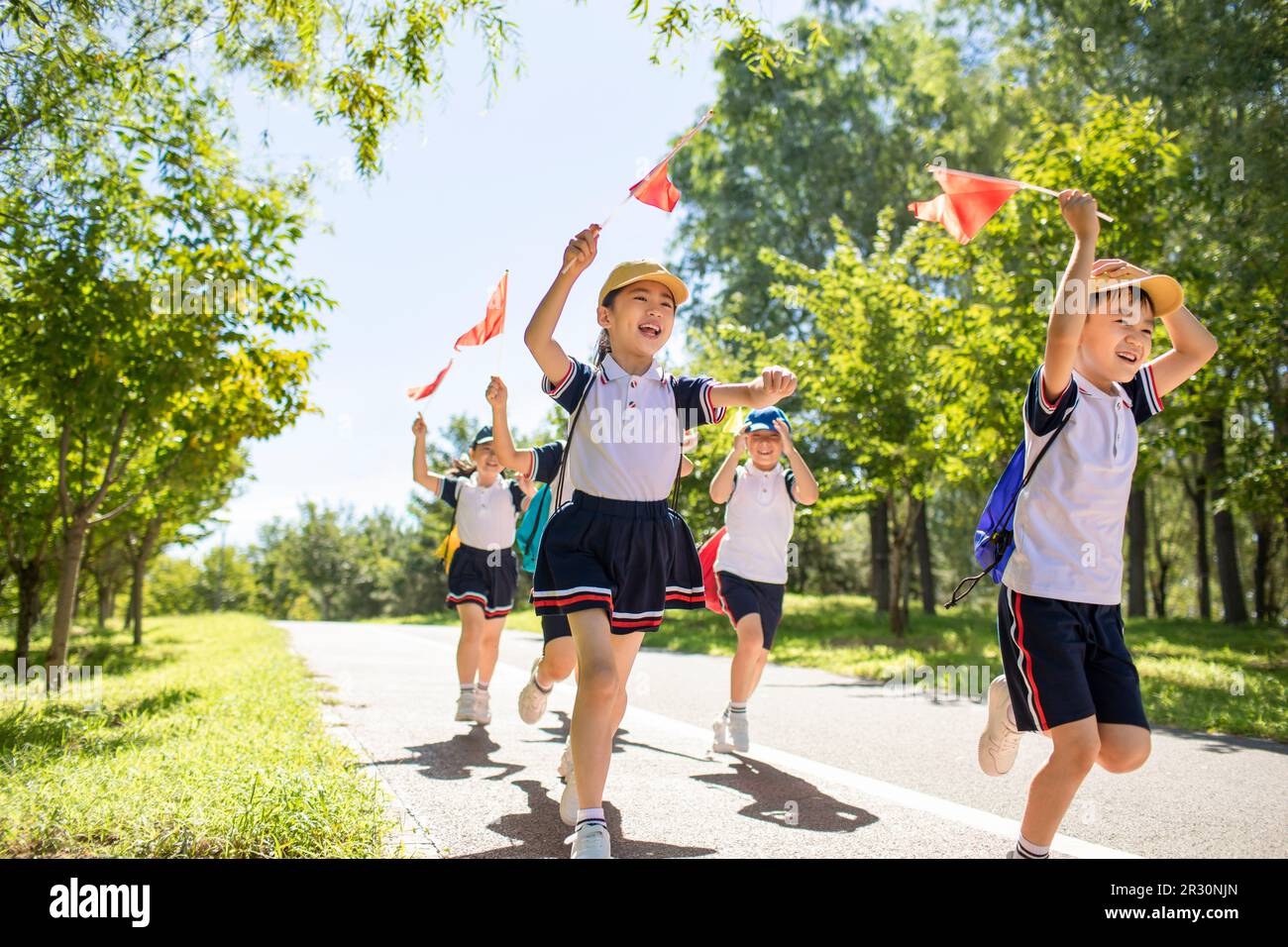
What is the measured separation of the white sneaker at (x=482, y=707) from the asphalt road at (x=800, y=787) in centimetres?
8

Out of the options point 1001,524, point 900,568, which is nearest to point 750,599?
point 1001,524

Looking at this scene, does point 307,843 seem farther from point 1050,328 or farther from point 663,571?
point 1050,328

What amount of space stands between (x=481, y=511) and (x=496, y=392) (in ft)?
9.53

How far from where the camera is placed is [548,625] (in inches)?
195

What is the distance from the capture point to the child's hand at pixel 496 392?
4.37 meters

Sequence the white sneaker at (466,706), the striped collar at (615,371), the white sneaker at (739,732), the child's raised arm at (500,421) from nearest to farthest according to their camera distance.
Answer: the striped collar at (615,371) → the child's raised arm at (500,421) → the white sneaker at (739,732) → the white sneaker at (466,706)

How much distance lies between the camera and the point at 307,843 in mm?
3352

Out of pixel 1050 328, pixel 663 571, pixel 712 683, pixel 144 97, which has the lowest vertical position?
pixel 712 683

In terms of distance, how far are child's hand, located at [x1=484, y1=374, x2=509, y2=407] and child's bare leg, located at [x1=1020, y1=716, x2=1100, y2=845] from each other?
259cm

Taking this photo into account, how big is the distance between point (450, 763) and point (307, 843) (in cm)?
215

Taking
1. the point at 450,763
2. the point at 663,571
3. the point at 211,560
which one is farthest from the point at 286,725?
the point at 211,560
